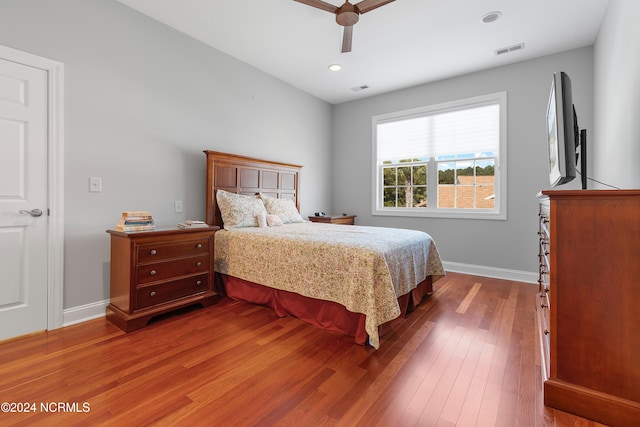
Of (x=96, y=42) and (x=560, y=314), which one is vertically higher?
(x=96, y=42)

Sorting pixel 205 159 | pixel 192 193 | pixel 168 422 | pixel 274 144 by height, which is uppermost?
pixel 274 144

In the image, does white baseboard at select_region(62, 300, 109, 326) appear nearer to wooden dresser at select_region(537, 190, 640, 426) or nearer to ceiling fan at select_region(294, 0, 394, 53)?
ceiling fan at select_region(294, 0, 394, 53)

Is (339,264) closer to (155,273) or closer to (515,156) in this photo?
(155,273)

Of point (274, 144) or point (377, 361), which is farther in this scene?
point (274, 144)

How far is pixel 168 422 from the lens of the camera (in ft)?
4.32

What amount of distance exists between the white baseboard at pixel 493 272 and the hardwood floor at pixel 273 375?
1433mm

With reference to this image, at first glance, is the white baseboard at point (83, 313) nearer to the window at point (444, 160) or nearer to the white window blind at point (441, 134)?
the window at point (444, 160)

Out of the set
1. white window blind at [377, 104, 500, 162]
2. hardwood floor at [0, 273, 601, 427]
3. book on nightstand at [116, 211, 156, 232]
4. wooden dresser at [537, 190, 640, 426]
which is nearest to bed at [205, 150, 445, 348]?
hardwood floor at [0, 273, 601, 427]

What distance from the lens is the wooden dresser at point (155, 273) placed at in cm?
225

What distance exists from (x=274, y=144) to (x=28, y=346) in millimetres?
3301

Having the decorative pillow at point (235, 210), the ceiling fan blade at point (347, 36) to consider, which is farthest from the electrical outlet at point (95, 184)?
the ceiling fan blade at point (347, 36)

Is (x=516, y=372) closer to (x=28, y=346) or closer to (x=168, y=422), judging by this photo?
(x=168, y=422)

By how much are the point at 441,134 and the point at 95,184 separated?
170 inches

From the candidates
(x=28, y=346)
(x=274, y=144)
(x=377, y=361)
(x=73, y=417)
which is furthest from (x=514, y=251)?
(x=28, y=346)
